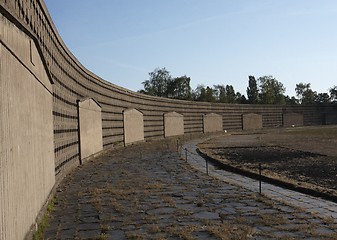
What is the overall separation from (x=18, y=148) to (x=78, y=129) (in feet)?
35.5

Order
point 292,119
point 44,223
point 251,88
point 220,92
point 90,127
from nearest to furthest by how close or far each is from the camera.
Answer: point 44,223, point 90,127, point 292,119, point 220,92, point 251,88

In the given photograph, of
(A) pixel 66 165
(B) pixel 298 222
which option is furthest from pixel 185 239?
(A) pixel 66 165

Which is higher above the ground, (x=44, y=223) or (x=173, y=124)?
(x=173, y=124)

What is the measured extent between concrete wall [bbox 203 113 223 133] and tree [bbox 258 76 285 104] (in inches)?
1960

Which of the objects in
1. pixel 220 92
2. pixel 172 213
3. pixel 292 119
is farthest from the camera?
pixel 220 92

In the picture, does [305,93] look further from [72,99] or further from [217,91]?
[72,99]

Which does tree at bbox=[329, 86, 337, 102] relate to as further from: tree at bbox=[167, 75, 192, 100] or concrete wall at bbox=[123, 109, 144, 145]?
concrete wall at bbox=[123, 109, 144, 145]

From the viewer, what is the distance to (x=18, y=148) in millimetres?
4961

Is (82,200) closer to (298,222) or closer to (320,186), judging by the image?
(298,222)

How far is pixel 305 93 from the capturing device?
434 feet

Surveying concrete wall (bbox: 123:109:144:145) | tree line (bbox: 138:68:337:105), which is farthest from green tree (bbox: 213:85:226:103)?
concrete wall (bbox: 123:109:144:145)

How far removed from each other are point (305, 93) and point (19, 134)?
5288 inches

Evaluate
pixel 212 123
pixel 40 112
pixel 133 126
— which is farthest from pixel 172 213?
pixel 212 123

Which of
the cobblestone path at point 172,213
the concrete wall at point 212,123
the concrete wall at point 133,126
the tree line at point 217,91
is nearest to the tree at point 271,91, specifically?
the tree line at point 217,91
